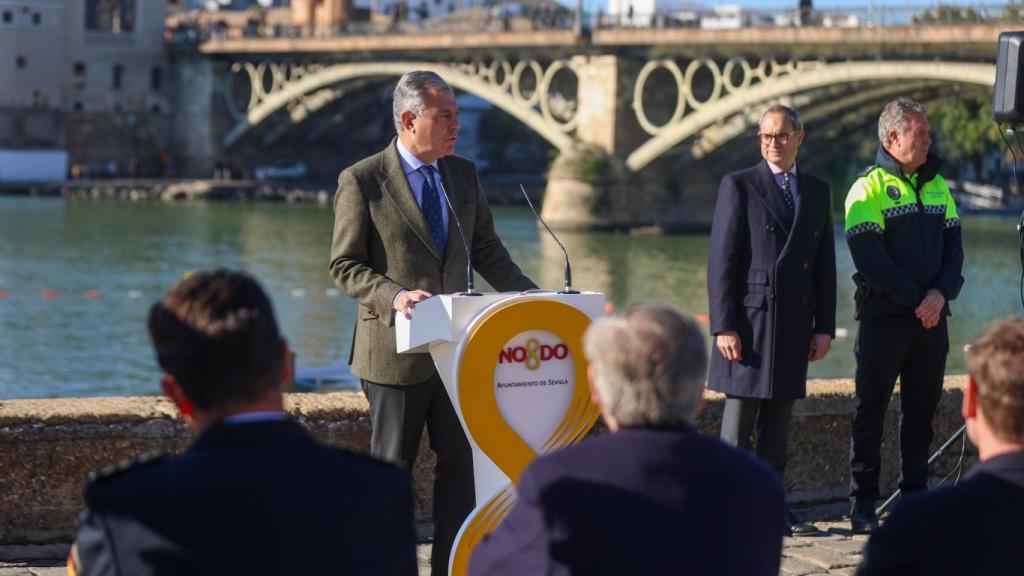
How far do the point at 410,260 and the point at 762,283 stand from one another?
4.94 ft

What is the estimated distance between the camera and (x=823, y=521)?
658cm

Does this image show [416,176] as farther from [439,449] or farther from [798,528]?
[798,528]

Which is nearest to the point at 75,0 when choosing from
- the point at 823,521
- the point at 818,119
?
the point at 818,119

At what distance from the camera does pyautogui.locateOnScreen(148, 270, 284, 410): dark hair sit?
282cm

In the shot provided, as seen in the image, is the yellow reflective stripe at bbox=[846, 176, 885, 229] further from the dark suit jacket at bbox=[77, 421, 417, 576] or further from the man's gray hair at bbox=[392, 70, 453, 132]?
the dark suit jacket at bbox=[77, 421, 417, 576]

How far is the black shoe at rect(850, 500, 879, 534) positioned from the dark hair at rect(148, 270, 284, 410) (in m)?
3.78

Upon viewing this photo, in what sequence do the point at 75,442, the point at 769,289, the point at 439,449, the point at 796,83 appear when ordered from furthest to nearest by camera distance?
the point at 796,83, the point at 769,289, the point at 75,442, the point at 439,449

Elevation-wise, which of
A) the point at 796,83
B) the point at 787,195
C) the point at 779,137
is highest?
the point at 796,83

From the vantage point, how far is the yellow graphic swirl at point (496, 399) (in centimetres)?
456

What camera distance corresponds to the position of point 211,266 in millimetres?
31594

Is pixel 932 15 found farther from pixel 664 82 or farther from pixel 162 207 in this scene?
pixel 162 207

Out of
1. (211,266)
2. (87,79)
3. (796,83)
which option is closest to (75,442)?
(211,266)

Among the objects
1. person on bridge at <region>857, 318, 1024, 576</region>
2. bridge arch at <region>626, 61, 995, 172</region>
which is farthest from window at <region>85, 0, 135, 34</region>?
person on bridge at <region>857, 318, 1024, 576</region>

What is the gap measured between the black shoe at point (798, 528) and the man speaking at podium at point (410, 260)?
170cm
